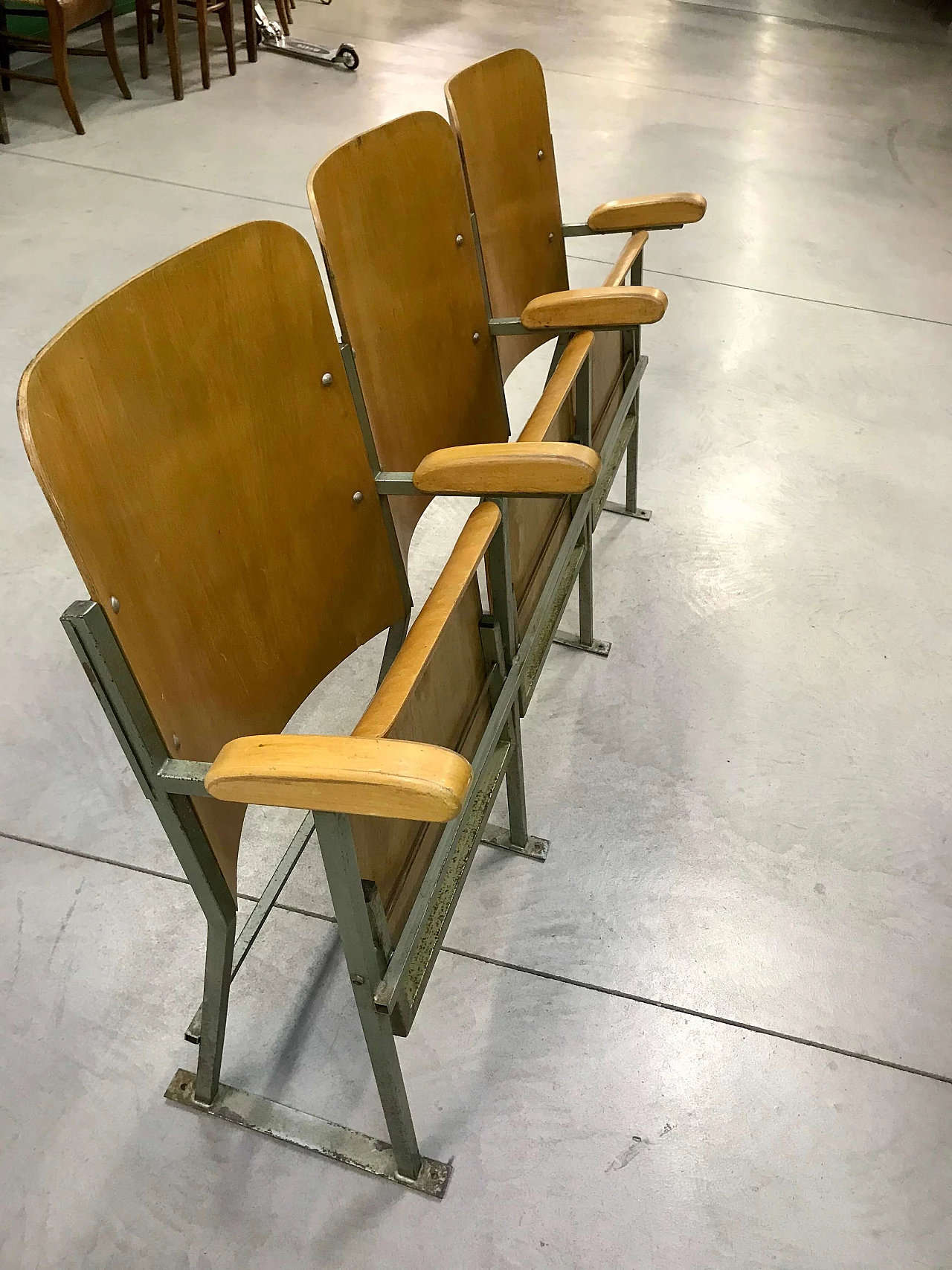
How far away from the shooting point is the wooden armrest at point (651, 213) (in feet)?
5.82

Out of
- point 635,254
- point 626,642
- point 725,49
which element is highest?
point 635,254

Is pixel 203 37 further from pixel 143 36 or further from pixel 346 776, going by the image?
pixel 346 776

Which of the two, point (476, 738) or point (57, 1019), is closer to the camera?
point (476, 738)

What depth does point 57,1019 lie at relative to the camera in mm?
1405

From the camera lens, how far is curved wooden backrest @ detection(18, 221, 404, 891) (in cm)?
79

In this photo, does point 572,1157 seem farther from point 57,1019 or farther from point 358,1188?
point 57,1019

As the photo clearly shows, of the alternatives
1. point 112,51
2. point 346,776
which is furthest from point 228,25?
point 346,776

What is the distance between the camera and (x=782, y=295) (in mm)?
3289

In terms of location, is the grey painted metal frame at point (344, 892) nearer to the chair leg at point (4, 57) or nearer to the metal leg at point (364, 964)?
the metal leg at point (364, 964)

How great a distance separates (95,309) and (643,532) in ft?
5.53

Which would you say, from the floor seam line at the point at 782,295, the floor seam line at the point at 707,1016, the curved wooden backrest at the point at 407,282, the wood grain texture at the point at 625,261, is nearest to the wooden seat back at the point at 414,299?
the curved wooden backrest at the point at 407,282

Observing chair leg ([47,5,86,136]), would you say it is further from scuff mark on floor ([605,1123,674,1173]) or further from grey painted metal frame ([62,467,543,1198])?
scuff mark on floor ([605,1123,674,1173])

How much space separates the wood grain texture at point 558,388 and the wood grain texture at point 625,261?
6.6 inches

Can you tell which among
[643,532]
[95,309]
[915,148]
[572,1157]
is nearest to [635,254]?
[643,532]
